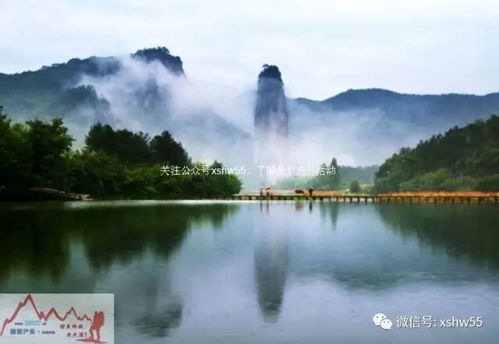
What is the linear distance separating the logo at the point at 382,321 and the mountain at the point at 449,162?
70.9 metres

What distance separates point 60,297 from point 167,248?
28.5ft

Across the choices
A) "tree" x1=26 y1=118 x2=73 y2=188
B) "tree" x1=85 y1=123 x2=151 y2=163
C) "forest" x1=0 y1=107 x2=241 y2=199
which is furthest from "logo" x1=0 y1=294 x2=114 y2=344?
"tree" x1=85 y1=123 x2=151 y2=163

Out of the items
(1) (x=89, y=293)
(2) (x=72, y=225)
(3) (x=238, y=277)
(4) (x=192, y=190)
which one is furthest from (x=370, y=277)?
(4) (x=192, y=190)

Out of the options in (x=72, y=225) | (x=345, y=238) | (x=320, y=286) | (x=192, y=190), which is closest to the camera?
(x=320, y=286)

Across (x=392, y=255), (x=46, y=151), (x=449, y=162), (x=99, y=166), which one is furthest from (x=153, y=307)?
(x=449, y=162)

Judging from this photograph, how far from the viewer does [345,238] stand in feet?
83.8

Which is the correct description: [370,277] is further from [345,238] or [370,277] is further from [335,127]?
[335,127]

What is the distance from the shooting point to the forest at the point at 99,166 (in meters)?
52.9

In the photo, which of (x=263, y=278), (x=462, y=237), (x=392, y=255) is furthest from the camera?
(x=462, y=237)

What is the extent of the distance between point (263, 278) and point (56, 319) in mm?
5927

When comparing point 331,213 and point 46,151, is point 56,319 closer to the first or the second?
point 331,213

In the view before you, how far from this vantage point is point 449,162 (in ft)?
322

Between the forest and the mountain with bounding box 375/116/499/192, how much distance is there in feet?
83.0

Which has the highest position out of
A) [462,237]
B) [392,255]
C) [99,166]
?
[99,166]
